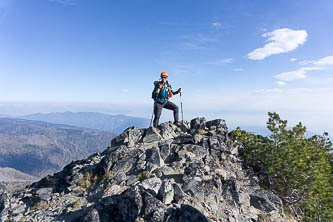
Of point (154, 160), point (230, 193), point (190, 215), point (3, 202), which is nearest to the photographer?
point (190, 215)

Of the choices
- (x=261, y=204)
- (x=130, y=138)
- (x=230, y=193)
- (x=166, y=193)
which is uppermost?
(x=130, y=138)

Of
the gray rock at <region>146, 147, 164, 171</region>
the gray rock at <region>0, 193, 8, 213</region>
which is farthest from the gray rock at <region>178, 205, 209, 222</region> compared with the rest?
the gray rock at <region>0, 193, 8, 213</region>

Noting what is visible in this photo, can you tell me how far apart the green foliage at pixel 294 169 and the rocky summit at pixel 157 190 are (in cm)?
183

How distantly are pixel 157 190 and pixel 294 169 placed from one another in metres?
11.5

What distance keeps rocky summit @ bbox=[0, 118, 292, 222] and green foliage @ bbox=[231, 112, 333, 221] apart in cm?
183

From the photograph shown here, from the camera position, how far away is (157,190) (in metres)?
11.6

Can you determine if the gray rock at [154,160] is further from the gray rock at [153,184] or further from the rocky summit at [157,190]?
the gray rock at [153,184]

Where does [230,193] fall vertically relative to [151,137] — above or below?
below

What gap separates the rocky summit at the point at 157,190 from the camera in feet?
34.9

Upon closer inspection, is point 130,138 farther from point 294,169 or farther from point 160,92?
point 294,169

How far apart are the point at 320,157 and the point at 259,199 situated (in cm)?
710

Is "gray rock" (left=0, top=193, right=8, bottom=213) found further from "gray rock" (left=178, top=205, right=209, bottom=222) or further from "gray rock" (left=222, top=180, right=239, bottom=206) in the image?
"gray rock" (left=222, top=180, right=239, bottom=206)

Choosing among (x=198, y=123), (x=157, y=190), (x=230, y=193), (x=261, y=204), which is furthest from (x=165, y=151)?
(x=261, y=204)

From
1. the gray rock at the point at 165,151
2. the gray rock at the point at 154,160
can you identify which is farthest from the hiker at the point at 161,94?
the gray rock at the point at 154,160
